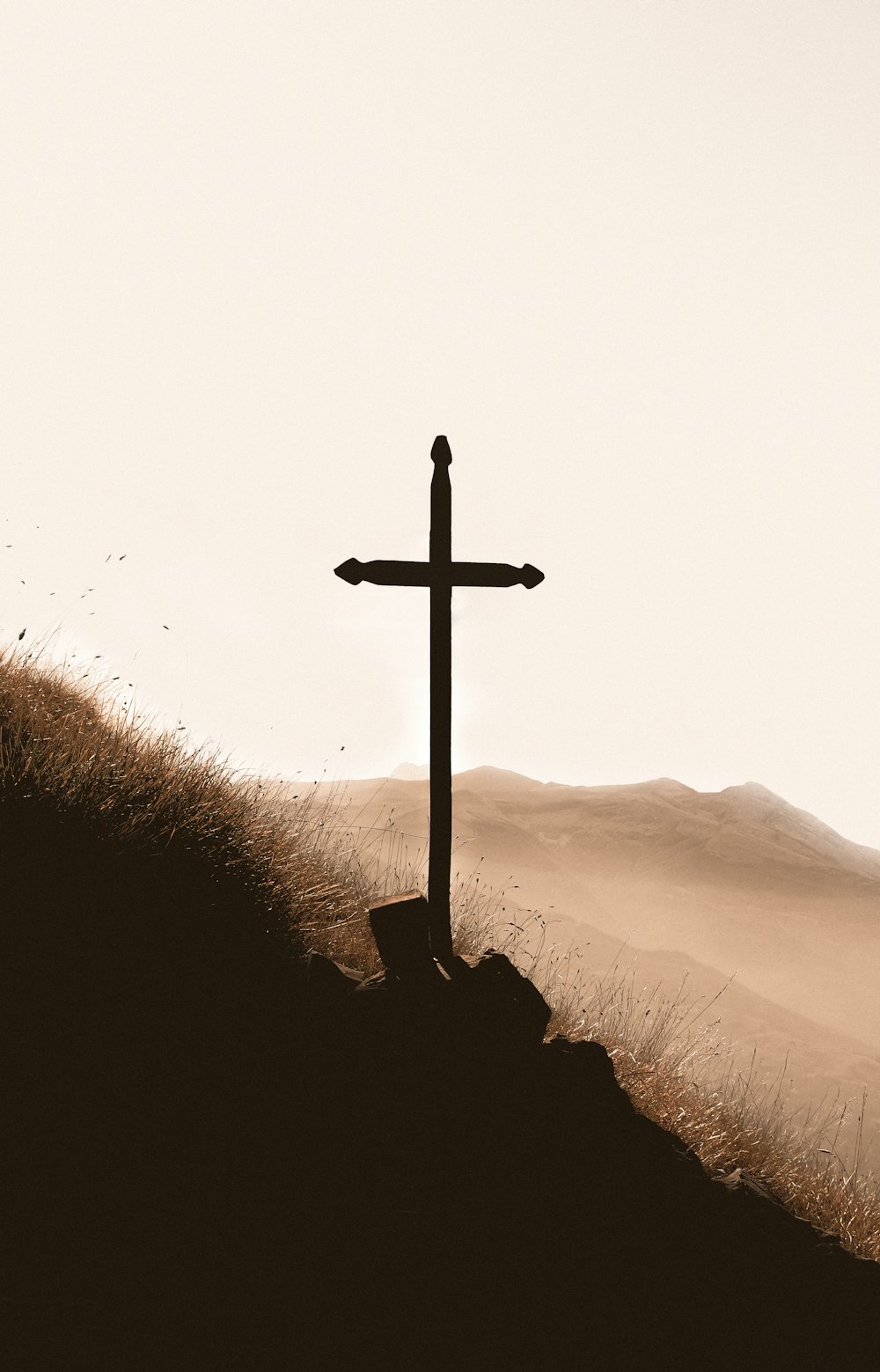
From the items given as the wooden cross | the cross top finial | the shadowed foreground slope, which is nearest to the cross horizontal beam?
the wooden cross

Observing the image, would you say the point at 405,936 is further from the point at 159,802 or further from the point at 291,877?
the point at 159,802

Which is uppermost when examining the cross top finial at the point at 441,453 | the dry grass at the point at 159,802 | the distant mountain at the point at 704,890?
the cross top finial at the point at 441,453

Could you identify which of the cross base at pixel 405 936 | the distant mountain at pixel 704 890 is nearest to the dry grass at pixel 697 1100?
the cross base at pixel 405 936

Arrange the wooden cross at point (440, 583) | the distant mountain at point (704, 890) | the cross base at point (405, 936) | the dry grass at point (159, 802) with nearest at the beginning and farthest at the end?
the dry grass at point (159, 802) → the cross base at point (405, 936) → the wooden cross at point (440, 583) → the distant mountain at point (704, 890)

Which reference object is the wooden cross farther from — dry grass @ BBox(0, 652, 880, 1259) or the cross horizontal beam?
dry grass @ BBox(0, 652, 880, 1259)

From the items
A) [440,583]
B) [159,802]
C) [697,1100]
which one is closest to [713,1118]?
[697,1100]

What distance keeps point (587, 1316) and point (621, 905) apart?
33213 millimetres

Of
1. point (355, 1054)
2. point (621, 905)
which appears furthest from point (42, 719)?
point (621, 905)

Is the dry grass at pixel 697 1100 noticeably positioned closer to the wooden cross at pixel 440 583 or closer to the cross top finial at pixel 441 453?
the wooden cross at pixel 440 583

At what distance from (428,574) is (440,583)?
0.09 meters

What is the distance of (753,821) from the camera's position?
148 ft

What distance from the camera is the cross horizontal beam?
486 centimetres

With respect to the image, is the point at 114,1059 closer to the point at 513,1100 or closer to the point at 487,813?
the point at 513,1100

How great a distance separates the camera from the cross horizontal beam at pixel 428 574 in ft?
16.0
